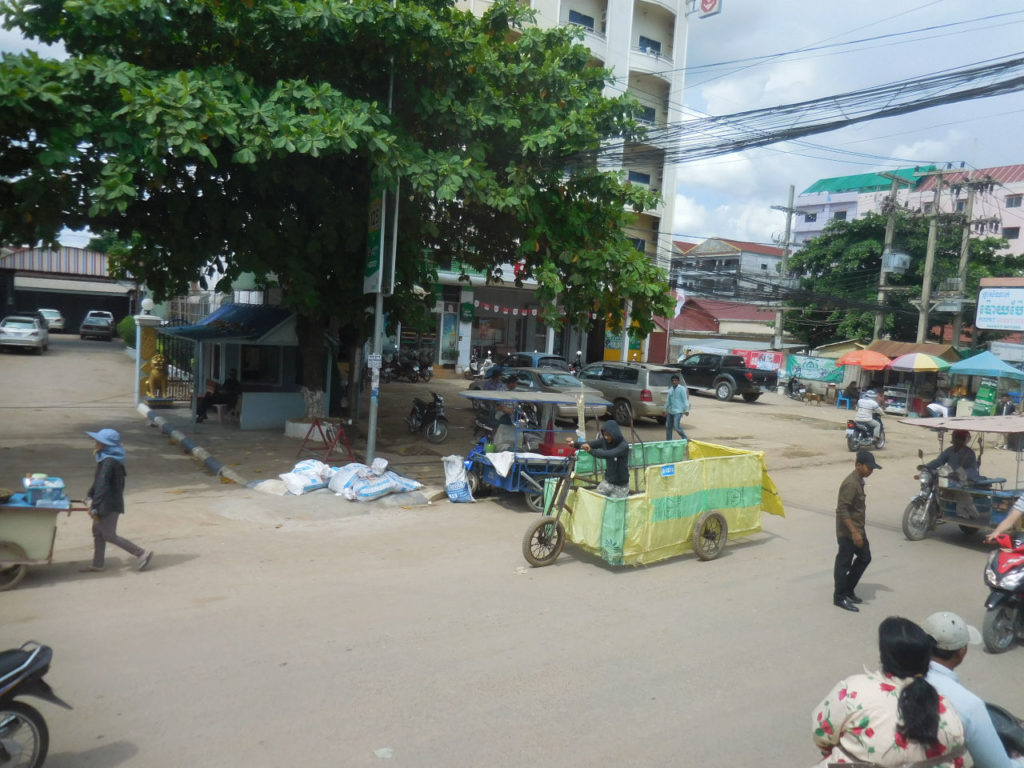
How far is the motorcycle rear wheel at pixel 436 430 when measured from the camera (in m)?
16.2

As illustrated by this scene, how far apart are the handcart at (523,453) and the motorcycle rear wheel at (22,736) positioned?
680 centimetres

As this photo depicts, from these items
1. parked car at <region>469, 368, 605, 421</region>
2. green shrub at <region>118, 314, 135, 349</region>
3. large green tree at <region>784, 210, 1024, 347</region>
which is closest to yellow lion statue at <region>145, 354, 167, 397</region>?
parked car at <region>469, 368, 605, 421</region>

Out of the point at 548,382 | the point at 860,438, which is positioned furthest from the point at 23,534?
the point at 860,438

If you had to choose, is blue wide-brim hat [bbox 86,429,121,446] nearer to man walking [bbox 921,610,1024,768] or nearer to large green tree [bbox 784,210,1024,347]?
man walking [bbox 921,610,1024,768]

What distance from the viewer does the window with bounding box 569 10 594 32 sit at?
110 feet

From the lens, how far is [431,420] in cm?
1638

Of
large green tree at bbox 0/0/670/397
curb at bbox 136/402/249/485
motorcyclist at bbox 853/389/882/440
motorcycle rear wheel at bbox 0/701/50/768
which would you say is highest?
large green tree at bbox 0/0/670/397

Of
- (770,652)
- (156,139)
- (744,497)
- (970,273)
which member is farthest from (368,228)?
(970,273)

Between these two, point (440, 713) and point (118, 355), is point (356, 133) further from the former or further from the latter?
point (118, 355)

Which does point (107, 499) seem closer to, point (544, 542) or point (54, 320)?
point (544, 542)

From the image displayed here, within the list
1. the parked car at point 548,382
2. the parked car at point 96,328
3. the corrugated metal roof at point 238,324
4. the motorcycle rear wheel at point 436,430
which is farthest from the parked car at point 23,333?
the motorcycle rear wheel at point 436,430

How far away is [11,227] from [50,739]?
9402mm

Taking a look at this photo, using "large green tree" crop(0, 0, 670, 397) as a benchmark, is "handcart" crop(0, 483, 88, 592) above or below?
below

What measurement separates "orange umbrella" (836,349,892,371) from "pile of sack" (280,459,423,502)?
22200 millimetres
